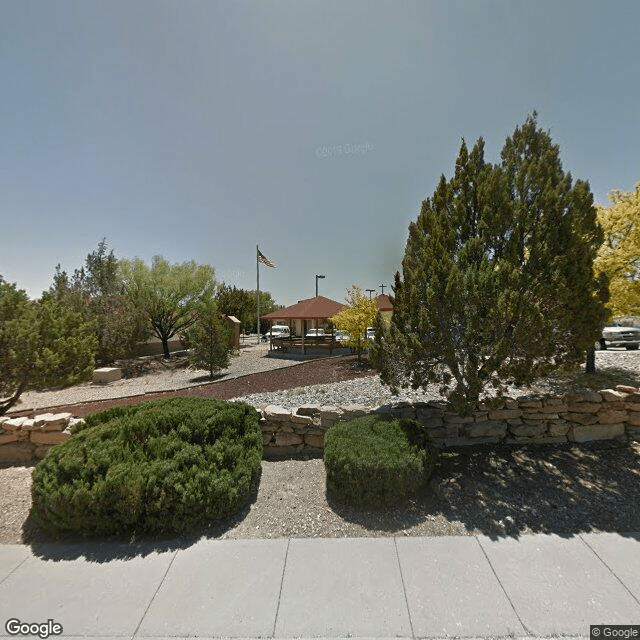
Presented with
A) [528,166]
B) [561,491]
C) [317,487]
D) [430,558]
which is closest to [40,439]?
[317,487]

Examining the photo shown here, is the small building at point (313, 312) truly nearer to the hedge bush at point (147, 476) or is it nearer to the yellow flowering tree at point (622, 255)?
the yellow flowering tree at point (622, 255)

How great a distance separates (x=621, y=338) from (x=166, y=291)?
2580 centimetres

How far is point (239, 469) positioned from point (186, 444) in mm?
761

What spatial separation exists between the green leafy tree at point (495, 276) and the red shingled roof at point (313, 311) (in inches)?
579

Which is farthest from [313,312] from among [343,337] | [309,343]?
[343,337]

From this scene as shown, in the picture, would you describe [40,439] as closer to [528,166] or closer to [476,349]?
[476,349]

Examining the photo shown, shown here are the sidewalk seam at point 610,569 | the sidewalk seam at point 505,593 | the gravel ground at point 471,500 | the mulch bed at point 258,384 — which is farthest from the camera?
the mulch bed at point 258,384

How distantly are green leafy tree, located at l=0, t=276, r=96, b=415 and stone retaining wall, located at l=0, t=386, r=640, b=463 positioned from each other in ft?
2.36

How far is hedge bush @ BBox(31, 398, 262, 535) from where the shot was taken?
10.6ft

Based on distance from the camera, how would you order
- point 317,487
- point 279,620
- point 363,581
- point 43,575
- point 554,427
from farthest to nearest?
1. point 554,427
2. point 317,487
3. point 43,575
4. point 363,581
5. point 279,620

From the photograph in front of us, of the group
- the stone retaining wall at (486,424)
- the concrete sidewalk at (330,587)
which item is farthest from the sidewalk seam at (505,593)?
the stone retaining wall at (486,424)

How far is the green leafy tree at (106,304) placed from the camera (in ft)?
55.4

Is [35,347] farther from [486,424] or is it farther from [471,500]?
[486,424]

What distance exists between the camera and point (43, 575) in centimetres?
284
